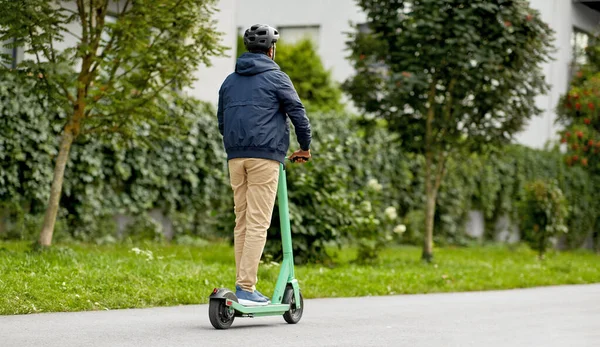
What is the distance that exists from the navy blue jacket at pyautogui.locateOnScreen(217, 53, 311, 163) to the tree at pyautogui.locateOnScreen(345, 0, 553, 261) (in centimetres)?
692

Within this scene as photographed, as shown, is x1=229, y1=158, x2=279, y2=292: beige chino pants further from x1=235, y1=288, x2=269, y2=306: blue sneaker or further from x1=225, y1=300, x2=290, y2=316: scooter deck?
x1=225, y1=300, x2=290, y2=316: scooter deck

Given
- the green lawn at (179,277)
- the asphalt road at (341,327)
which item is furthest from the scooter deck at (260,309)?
the green lawn at (179,277)

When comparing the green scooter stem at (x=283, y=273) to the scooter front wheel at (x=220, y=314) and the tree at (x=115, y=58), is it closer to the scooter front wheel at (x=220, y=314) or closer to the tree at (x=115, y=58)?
the scooter front wheel at (x=220, y=314)

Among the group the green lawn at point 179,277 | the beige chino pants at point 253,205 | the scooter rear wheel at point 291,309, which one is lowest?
the green lawn at point 179,277

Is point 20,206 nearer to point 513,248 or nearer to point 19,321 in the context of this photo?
point 19,321

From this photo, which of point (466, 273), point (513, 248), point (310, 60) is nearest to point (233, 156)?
point (466, 273)

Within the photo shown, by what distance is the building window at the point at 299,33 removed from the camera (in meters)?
29.4

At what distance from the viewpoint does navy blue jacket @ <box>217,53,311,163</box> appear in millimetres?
6887

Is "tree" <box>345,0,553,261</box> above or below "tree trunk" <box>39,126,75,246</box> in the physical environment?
above

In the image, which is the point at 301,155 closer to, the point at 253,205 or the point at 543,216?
the point at 253,205

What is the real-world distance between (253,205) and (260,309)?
71 cm

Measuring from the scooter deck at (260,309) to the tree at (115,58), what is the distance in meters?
4.67

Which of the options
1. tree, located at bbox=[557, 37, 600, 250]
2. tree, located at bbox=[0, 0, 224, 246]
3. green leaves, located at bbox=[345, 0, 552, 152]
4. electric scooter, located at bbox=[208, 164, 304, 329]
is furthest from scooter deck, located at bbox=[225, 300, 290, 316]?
tree, located at bbox=[557, 37, 600, 250]

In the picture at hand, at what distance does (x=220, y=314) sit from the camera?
6.86 meters
